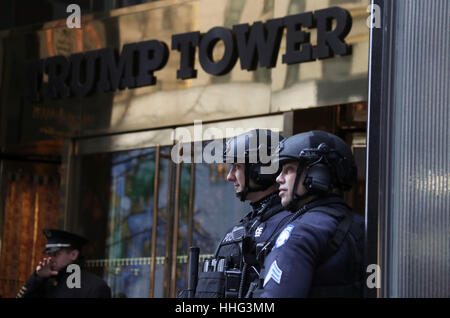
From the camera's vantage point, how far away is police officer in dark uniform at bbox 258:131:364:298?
4621 mm

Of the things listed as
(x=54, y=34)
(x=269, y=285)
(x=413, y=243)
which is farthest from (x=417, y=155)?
(x=54, y=34)

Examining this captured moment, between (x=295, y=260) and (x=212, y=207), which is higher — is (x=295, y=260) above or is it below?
below

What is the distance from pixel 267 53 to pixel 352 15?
951mm

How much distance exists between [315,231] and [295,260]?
0.68ft

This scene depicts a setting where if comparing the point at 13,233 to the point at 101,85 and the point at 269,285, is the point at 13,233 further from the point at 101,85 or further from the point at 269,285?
the point at 269,285

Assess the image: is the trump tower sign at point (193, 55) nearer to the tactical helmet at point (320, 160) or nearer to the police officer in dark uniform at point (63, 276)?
the police officer in dark uniform at point (63, 276)

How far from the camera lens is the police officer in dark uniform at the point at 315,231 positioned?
4.62m

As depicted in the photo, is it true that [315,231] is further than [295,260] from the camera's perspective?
Yes

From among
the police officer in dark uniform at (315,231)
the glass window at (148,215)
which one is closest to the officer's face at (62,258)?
the glass window at (148,215)

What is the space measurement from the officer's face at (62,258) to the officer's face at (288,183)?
195 inches

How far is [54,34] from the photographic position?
39.0 ft

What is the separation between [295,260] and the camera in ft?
15.1

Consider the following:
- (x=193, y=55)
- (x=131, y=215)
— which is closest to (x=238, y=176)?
(x=193, y=55)

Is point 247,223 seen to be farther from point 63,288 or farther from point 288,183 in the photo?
point 63,288
